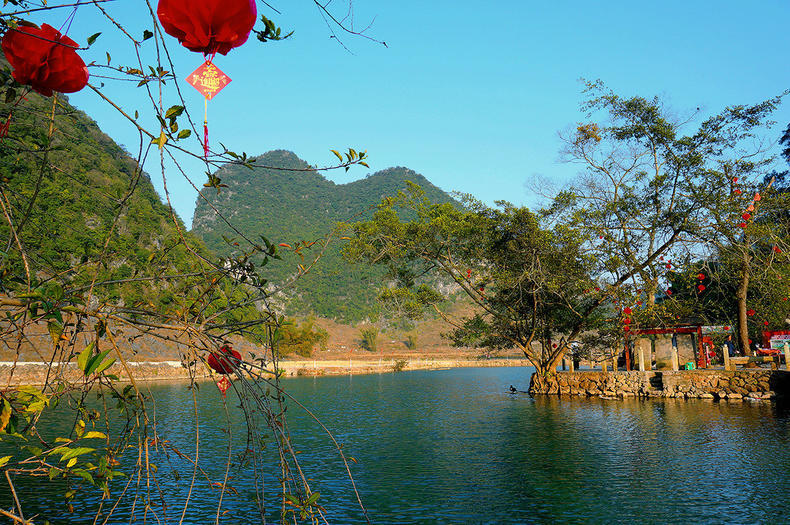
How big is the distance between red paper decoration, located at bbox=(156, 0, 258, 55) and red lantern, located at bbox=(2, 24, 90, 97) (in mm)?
288

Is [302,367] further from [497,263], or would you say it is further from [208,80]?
[208,80]

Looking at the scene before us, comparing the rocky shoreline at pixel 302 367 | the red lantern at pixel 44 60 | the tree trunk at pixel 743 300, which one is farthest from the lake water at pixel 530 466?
the rocky shoreline at pixel 302 367

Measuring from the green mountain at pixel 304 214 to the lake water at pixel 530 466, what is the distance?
47.9 m

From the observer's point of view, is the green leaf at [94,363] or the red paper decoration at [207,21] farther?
the red paper decoration at [207,21]

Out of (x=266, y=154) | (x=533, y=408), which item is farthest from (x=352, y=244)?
(x=266, y=154)

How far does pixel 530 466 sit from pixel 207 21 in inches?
346

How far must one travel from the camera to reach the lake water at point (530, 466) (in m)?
6.77

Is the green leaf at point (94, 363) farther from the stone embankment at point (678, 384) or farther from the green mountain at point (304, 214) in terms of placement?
the green mountain at point (304, 214)

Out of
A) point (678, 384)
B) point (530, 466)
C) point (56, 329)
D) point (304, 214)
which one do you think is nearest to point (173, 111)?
point (56, 329)

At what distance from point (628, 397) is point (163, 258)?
18.4 meters

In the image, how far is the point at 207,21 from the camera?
5.62 feet

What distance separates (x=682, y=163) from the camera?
629 inches

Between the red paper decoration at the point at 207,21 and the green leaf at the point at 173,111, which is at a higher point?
the red paper decoration at the point at 207,21

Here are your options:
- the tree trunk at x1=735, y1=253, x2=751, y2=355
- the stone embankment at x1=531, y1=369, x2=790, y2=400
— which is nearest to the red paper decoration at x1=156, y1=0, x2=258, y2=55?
the tree trunk at x1=735, y1=253, x2=751, y2=355
